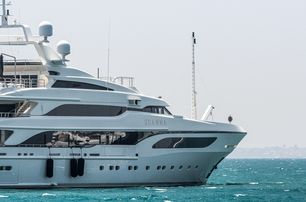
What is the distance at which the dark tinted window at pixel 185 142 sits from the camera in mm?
54688

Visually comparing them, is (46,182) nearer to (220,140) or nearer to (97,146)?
(97,146)

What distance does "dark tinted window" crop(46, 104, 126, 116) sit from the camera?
53094 millimetres

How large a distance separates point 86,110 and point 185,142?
5549mm

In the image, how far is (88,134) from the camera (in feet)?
178

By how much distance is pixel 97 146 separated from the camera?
53469 millimetres

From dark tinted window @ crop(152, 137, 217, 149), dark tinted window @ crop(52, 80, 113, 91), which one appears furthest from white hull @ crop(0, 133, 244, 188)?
dark tinted window @ crop(52, 80, 113, 91)

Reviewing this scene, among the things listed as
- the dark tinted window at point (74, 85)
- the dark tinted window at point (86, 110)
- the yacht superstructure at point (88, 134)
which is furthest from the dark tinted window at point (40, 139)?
the dark tinted window at point (74, 85)

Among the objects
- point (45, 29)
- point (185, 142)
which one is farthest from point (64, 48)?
point (185, 142)

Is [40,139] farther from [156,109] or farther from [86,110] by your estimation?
[156,109]

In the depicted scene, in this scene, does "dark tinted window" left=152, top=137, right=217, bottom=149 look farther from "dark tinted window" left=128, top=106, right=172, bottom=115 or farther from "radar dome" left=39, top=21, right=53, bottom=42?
"radar dome" left=39, top=21, right=53, bottom=42

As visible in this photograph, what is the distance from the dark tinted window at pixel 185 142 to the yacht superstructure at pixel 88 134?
0.05 meters

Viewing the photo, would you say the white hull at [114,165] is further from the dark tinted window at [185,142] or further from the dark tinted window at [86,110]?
the dark tinted window at [86,110]

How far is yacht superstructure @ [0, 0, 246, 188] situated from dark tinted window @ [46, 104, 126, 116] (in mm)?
50

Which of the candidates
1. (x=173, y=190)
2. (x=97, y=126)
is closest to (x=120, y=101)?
(x=97, y=126)
